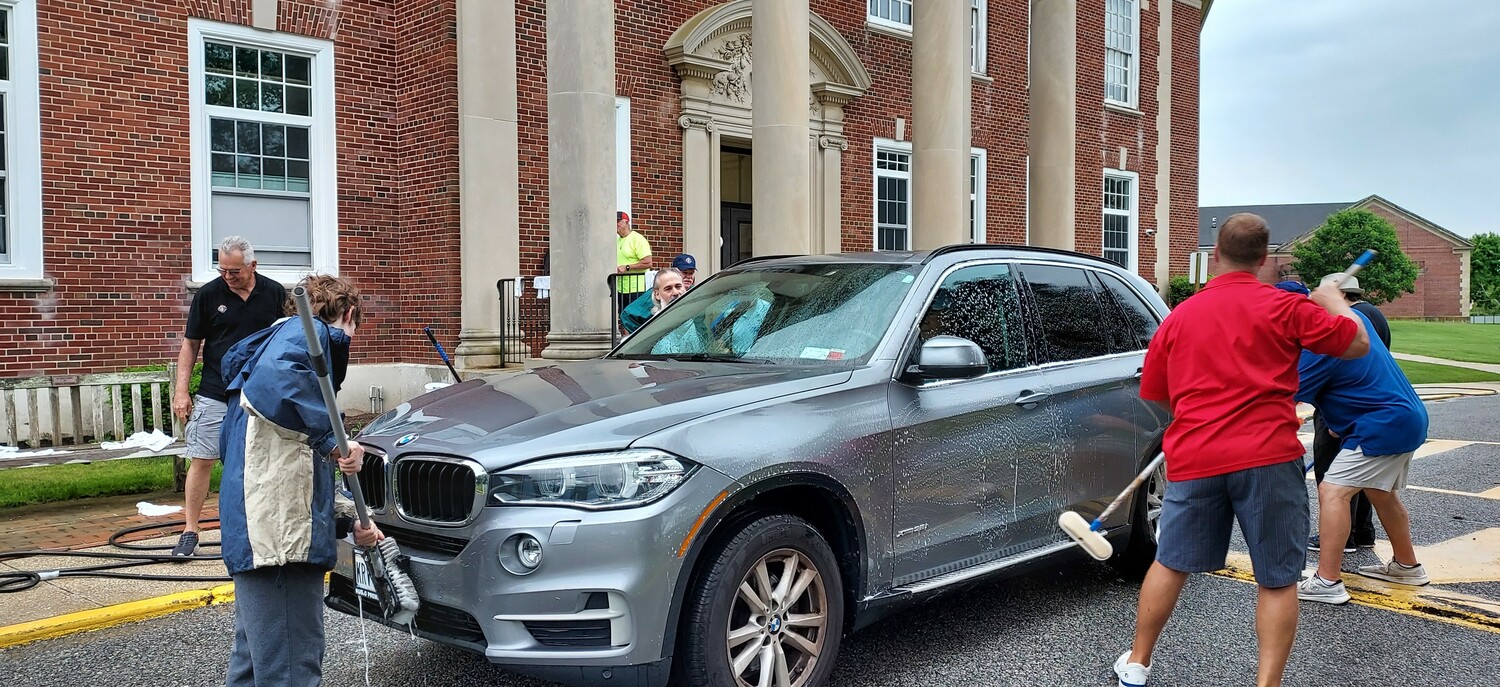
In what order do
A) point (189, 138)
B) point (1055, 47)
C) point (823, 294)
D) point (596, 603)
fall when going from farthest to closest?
point (1055, 47) < point (189, 138) < point (823, 294) < point (596, 603)

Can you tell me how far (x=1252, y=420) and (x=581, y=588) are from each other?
233 cm

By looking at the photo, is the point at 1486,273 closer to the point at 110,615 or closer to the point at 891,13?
the point at 891,13

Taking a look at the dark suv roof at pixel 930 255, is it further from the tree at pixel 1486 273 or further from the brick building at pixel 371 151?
the tree at pixel 1486 273

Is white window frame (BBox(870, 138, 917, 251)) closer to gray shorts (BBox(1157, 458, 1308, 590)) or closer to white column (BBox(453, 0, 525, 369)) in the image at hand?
white column (BBox(453, 0, 525, 369))

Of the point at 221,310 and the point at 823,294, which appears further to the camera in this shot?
the point at 221,310

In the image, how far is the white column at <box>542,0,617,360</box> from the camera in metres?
10.5

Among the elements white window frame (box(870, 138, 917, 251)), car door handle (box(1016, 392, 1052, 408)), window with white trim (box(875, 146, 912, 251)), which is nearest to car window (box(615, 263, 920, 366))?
car door handle (box(1016, 392, 1052, 408))

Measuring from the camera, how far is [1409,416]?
561 centimetres

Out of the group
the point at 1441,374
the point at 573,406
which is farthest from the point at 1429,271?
the point at 573,406

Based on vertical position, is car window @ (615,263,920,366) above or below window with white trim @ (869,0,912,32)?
below

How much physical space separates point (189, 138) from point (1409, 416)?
1113 centimetres

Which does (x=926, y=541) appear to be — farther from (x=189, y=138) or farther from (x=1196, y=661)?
(x=189, y=138)

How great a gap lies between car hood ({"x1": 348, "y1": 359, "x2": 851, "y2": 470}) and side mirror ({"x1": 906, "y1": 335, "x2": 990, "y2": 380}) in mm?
317

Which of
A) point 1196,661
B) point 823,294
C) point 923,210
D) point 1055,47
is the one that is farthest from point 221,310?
point 1055,47
